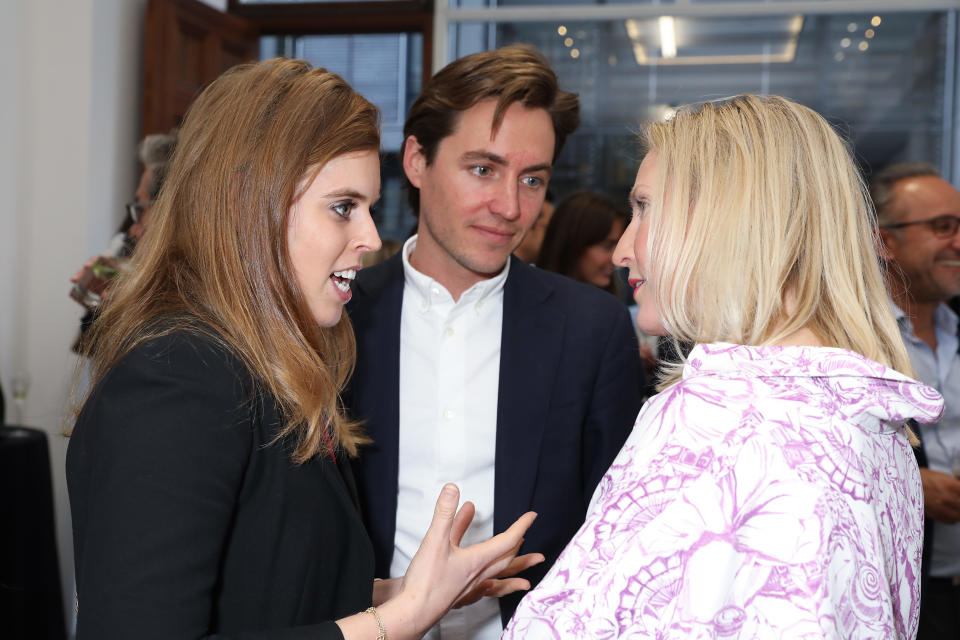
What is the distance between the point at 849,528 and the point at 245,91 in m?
0.95

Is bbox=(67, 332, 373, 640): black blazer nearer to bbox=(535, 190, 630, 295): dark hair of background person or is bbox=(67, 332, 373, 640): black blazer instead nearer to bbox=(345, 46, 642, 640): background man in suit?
bbox=(345, 46, 642, 640): background man in suit

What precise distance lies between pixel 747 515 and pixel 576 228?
2726mm

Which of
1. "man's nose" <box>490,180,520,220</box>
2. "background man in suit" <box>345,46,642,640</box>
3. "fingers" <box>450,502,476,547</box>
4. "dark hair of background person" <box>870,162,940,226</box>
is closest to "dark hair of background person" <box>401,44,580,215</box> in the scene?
"background man in suit" <box>345,46,642,640</box>

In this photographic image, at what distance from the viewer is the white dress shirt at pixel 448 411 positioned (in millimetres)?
1887

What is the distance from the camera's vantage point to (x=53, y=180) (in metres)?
4.21

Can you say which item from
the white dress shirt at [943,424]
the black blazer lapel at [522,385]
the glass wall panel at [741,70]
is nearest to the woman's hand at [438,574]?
the black blazer lapel at [522,385]

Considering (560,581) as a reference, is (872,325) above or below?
above

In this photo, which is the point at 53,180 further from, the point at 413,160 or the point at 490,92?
the point at 490,92

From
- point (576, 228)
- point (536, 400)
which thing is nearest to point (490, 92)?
point (536, 400)

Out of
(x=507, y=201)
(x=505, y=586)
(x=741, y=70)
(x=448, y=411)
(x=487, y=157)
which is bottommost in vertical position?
(x=505, y=586)

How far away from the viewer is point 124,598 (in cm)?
97

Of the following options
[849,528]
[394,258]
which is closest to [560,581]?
[849,528]

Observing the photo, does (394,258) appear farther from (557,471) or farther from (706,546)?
(706,546)

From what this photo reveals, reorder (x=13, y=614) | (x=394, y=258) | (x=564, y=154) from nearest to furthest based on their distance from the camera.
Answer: (x=394, y=258) < (x=13, y=614) < (x=564, y=154)
